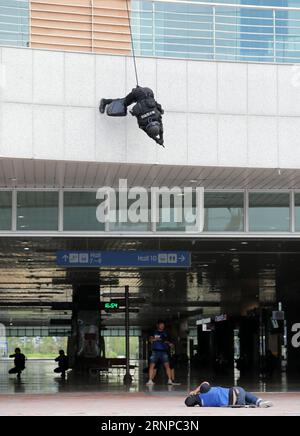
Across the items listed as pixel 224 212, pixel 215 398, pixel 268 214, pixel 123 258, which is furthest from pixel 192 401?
pixel 123 258

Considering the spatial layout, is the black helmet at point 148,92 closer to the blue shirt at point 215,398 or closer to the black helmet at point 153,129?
the black helmet at point 153,129

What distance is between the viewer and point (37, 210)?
1758cm

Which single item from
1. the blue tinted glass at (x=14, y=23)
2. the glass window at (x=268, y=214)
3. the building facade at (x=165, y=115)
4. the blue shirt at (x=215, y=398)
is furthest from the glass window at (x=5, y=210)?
the blue shirt at (x=215, y=398)

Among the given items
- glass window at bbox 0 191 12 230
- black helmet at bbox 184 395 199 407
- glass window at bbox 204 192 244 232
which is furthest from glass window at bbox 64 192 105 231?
black helmet at bbox 184 395 199 407

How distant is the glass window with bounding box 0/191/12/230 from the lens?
57.3ft

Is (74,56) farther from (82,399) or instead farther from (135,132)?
(82,399)

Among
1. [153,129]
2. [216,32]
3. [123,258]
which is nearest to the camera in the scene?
[153,129]

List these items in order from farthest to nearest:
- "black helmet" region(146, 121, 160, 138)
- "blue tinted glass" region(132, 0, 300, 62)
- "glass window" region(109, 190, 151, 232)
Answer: "glass window" region(109, 190, 151, 232) → "blue tinted glass" region(132, 0, 300, 62) → "black helmet" region(146, 121, 160, 138)

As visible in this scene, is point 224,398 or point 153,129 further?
point 153,129

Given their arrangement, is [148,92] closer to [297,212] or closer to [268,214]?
[268,214]

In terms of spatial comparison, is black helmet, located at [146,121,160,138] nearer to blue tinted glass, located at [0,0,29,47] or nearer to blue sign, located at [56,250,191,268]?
blue tinted glass, located at [0,0,29,47]

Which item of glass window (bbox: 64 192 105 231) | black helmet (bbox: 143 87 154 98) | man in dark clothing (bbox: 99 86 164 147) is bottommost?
glass window (bbox: 64 192 105 231)

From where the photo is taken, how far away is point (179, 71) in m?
16.2

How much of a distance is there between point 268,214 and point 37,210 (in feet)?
15.5
